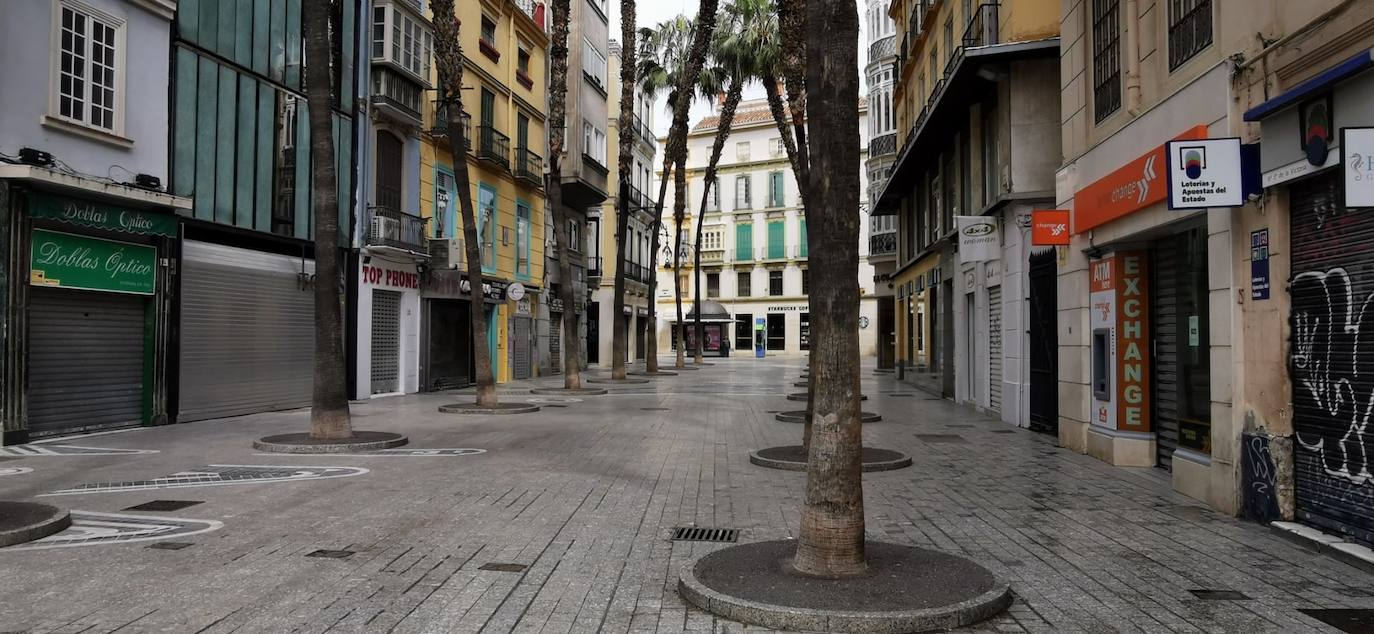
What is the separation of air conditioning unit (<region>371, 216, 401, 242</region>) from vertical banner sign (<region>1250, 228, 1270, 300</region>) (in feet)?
58.2

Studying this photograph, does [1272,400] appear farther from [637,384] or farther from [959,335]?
[637,384]

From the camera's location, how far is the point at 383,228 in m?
20.3

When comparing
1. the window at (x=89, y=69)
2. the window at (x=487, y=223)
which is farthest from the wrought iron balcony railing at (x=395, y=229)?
the window at (x=89, y=69)

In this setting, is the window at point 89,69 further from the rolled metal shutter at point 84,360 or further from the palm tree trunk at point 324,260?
the palm tree trunk at point 324,260

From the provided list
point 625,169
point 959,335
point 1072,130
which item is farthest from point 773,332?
point 1072,130

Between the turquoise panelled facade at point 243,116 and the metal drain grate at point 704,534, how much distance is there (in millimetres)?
11967

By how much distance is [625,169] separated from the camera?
91.7 feet

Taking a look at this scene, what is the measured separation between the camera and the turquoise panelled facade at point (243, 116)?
14.6 metres

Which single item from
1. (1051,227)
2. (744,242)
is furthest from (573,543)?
(744,242)

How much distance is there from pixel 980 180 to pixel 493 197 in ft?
50.7

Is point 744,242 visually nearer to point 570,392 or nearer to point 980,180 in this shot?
point 570,392

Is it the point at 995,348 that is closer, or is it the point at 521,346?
the point at 995,348

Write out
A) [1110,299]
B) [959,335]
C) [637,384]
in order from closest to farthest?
[1110,299], [959,335], [637,384]

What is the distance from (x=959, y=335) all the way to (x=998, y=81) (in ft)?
20.0
